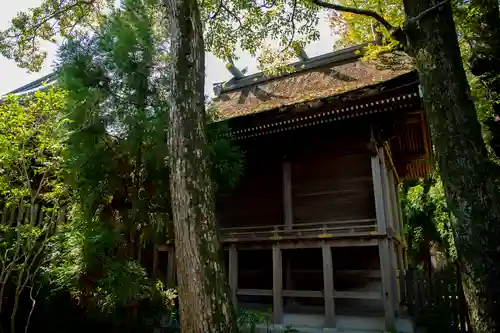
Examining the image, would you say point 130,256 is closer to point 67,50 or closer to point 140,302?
point 140,302

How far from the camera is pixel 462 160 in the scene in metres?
3.86

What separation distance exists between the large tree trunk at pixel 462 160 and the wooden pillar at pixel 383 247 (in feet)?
11.3

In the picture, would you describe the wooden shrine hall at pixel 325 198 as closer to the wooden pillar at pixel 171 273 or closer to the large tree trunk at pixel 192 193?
the wooden pillar at pixel 171 273

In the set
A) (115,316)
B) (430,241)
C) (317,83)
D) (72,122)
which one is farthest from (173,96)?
(430,241)

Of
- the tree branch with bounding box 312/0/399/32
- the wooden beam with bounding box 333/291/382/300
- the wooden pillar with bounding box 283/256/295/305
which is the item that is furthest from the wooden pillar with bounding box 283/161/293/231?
the tree branch with bounding box 312/0/399/32

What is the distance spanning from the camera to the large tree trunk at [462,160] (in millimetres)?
3512

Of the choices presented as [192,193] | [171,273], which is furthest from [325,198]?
[192,193]

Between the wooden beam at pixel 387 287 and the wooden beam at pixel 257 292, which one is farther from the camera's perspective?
the wooden beam at pixel 257 292

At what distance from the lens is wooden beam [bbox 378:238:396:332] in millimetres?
6766

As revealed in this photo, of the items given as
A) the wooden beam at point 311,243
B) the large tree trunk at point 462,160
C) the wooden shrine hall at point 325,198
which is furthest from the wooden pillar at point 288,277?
the large tree trunk at point 462,160

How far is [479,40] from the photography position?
7.77 m

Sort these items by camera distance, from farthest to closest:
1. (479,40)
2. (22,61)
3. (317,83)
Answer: (317,83)
(22,61)
(479,40)

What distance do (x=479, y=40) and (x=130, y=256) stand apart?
8.37m

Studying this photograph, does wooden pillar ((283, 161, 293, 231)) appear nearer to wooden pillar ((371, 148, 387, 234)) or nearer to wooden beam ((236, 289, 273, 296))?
wooden beam ((236, 289, 273, 296))
